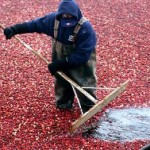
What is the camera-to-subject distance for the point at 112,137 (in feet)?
19.8

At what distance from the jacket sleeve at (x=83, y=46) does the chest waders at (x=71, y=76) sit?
10 cm

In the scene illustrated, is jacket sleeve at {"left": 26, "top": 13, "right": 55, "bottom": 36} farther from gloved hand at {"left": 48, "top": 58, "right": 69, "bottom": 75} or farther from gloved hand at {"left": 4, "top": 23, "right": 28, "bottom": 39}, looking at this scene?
gloved hand at {"left": 48, "top": 58, "right": 69, "bottom": 75}

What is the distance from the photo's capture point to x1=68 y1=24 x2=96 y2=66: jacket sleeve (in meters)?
5.36

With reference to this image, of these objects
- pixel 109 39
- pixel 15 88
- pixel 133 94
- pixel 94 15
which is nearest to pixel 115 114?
pixel 133 94

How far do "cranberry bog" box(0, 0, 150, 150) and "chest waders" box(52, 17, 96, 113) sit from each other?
0.87 feet

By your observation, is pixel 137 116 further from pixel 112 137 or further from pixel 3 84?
pixel 3 84

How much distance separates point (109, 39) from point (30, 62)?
2.75 m

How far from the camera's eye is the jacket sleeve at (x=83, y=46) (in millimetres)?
5363

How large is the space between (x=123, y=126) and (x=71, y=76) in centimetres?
138

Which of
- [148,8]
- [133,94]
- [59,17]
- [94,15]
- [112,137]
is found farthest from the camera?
[148,8]

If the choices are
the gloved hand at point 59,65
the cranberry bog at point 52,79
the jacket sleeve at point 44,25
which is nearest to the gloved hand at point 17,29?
the jacket sleeve at point 44,25

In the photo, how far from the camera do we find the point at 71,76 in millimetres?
5965

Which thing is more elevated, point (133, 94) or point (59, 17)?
point (59, 17)

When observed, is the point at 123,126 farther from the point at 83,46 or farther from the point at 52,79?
the point at 52,79
